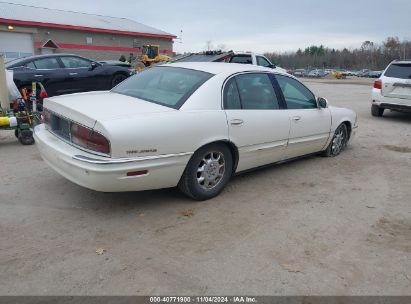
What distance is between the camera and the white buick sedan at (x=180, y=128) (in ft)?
12.0

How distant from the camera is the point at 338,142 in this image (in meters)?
6.58

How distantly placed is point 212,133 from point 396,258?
2.09 meters

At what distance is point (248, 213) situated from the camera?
419 cm

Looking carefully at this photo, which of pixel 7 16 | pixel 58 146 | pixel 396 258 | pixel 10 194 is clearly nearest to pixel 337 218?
pixel 396 258

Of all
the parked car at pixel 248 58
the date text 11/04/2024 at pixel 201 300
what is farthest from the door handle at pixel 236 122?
the parked car at pixel 248 58

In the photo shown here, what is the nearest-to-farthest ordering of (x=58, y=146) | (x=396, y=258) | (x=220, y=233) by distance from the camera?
(x=396, y=258) < (x=220, y=233) < (x=58, y=146)

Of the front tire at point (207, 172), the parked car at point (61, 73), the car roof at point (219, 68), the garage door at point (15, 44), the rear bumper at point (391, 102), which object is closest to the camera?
the front tire at point (207, 172)

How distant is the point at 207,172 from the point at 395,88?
7.93 meters

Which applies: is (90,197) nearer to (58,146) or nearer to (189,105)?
(58,146)

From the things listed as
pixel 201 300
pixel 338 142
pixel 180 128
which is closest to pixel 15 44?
pixel 338 142

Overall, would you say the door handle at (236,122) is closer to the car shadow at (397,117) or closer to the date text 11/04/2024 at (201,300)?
the date text 11/04/2024 at (201,300)

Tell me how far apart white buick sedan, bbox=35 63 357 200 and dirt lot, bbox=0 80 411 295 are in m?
0.39

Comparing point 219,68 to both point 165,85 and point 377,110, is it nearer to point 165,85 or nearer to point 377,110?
point 165,85

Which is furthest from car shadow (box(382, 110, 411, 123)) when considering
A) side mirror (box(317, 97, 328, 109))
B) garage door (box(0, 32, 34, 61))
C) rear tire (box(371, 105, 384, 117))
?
garage door (box(0, 32, 34, 61))
